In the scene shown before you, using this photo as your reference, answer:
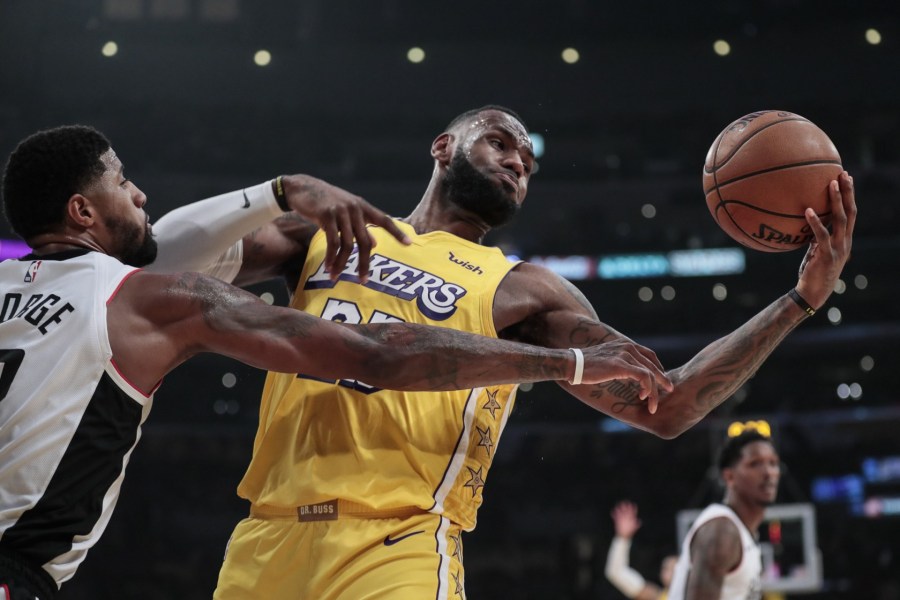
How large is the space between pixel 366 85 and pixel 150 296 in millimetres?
19047

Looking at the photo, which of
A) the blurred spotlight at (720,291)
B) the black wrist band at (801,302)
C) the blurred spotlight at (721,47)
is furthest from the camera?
the blurred spotlight at (720,291)

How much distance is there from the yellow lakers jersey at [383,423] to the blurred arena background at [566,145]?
1637 cm

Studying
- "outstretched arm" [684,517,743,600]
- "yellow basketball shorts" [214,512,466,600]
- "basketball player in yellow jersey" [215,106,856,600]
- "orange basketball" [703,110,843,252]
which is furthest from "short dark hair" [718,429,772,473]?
"yellow basketball shorts" [214,512,466,600]

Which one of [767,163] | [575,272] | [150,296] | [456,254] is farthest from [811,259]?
[575,272]

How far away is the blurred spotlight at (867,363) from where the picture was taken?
21844 millimetres

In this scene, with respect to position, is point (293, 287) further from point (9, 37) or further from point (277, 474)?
point (9, 37)

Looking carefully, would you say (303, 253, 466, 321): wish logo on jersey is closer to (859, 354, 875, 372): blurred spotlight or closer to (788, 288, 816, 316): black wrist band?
(788, 288, 816, 316): black wrist band

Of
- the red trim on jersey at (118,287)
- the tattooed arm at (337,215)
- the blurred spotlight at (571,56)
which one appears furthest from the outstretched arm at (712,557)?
the blurred spotlight at (571,56)

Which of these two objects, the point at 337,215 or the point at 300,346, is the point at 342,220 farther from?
the point at 300,346

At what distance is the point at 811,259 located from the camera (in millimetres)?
3500

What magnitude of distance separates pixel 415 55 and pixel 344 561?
19076 millimetres

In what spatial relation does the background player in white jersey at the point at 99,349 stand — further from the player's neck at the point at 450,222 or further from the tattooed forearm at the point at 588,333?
the player's neck at the point at 450,222

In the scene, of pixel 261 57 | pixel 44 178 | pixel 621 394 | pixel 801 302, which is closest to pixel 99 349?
pixel 44 178

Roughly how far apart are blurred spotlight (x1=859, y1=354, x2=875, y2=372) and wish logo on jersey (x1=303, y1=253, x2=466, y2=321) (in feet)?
67.0
